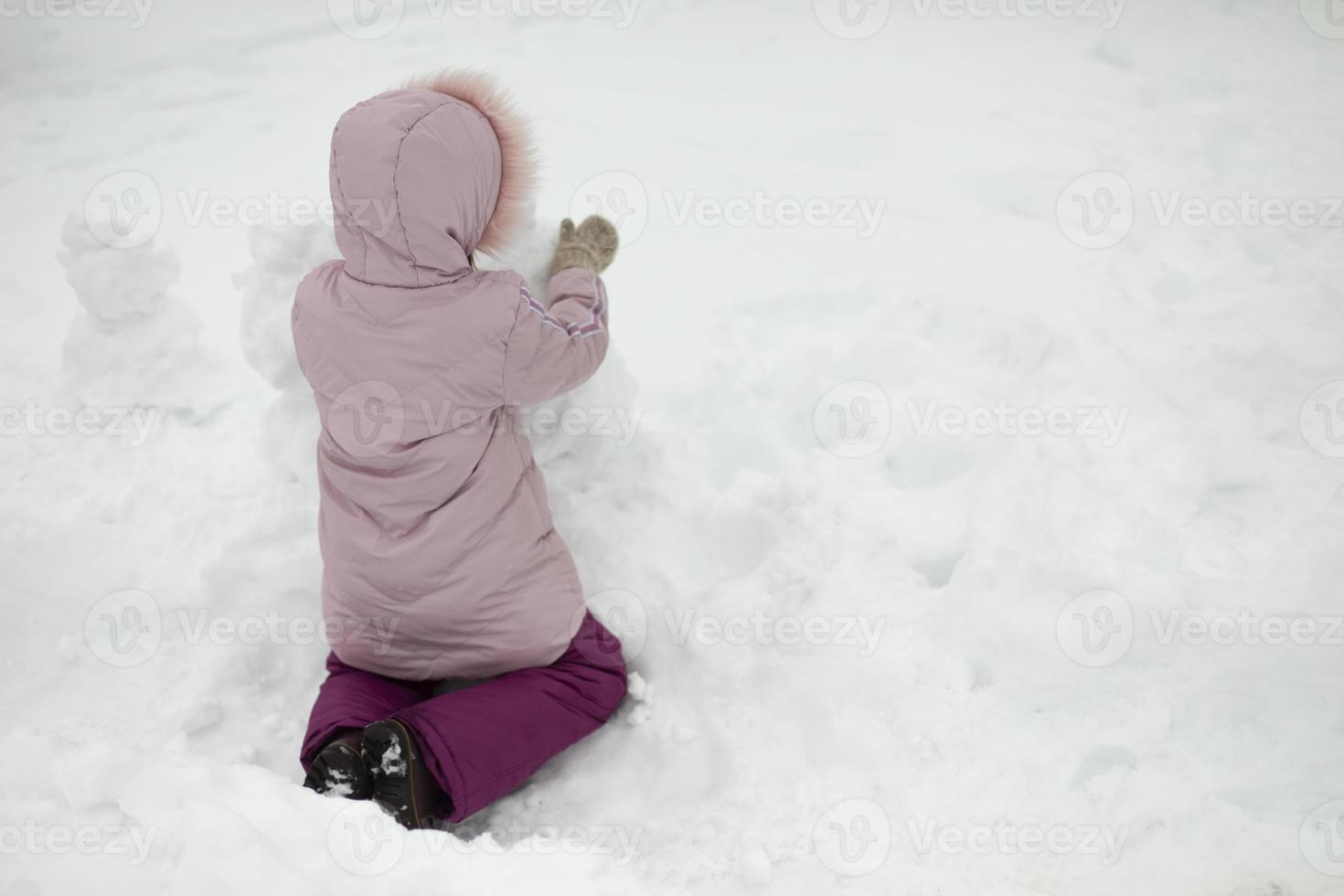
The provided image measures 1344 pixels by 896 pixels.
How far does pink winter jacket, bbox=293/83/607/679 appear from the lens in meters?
1.50

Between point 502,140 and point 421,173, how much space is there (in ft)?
0.76

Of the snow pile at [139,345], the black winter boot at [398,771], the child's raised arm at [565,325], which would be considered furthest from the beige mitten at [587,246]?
the snow pile at [139,345]

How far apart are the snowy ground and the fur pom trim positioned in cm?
33

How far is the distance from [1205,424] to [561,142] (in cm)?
239

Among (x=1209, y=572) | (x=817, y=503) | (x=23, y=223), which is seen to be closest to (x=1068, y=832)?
(x=1209, y=572)

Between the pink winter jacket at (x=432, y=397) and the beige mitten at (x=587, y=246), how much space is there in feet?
0.27

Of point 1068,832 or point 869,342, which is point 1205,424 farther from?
point 1068,832

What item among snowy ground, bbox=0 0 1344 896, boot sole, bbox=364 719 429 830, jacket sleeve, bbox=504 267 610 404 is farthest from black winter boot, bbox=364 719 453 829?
jacket sleeve, bbox=504 267 610 404

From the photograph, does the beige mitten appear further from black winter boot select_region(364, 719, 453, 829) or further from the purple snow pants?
black winter boot select_region(364, 719, 453, 829)

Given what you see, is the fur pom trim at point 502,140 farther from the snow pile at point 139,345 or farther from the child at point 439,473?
the snow pile at point 139,345

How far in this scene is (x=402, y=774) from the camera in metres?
1.56

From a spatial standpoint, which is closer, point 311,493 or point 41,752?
point 41,752

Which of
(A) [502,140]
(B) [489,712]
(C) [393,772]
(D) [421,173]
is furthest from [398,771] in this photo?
(A) [502,140]

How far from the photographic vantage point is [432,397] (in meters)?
1.61
